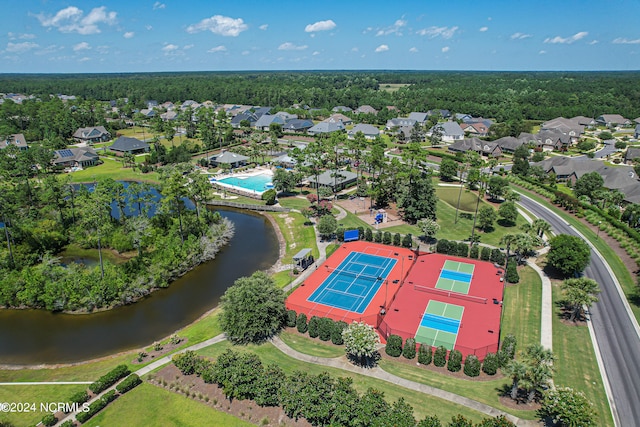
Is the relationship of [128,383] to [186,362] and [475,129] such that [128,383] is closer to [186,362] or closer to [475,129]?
[186,362]

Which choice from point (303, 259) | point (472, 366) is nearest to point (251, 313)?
point (303, 259)

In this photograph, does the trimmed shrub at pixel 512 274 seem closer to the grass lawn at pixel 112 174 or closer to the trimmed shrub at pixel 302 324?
the trimmed shrub at pixel 302 324

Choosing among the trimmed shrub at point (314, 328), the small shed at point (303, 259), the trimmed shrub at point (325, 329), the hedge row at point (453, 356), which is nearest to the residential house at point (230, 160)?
the small shed at point (303, 259)

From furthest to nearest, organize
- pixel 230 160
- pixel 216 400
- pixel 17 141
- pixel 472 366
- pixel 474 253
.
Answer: pixel 17 141
pixel 230 160
pixel 474 253
pixel 472 366
pixel 216 400

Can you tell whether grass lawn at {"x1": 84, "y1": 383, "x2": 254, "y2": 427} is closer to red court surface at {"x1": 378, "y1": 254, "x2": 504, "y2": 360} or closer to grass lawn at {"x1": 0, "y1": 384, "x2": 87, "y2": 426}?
grass lawn at {"x1": 0, "y1": 384, "x2": 87, "y2": 426}

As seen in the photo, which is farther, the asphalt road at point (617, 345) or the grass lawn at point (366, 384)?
the asphalt road at point (617, 345)
